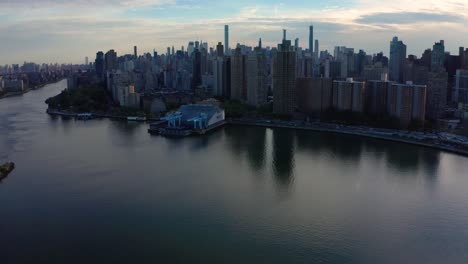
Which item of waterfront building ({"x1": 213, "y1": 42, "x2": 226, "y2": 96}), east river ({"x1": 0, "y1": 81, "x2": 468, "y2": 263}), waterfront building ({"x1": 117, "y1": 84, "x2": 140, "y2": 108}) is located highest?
waterfront building ({"x1": 213, "y1": 42, "x2": 226, "y2": 96})

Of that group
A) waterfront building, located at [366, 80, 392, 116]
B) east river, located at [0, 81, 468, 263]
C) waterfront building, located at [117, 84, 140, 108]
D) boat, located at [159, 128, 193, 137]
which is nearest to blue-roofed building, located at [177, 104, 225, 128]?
boat, located at [159, 128, 193, 137]

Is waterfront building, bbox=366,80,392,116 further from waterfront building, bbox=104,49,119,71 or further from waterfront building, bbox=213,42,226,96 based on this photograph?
waterfront building, bbox=104,49,119,71

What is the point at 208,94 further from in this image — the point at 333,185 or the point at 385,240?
the point at 385,240

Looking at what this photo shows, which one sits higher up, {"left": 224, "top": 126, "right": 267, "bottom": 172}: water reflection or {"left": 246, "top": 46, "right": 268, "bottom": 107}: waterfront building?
{"left": 246, "top": 46, "right": 268, "bottom": 107}: waterfront building

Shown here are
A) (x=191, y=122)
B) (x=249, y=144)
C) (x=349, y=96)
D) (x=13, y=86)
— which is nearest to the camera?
(x=249, y=144)

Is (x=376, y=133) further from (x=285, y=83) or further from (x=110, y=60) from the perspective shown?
(x=110, y=60)

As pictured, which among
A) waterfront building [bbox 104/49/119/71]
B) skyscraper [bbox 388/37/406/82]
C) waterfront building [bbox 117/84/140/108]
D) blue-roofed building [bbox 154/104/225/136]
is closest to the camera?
blue-roofed building [bbox 154/104/225/136]

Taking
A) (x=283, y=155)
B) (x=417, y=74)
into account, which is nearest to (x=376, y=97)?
(x=417, y=74)
